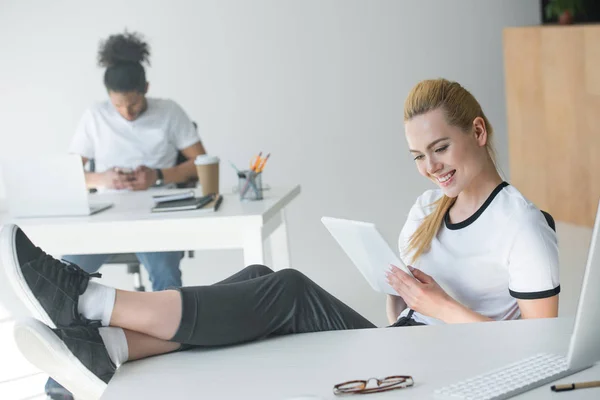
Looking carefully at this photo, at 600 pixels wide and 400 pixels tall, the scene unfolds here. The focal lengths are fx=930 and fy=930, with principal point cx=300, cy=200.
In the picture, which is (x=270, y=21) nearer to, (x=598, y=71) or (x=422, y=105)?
(x=598, y=71)

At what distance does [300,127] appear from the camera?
6.71 metres

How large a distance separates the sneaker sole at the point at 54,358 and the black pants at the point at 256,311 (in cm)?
18

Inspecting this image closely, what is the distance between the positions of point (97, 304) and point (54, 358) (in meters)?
0.18

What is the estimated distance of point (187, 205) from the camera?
3.19 m

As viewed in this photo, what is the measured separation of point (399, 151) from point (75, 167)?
396 centimetres

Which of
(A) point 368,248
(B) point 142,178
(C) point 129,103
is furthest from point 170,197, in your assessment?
(A) point 368,248

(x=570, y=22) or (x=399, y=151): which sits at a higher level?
(x=570, y=22)

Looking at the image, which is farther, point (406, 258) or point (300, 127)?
point (300, 127)

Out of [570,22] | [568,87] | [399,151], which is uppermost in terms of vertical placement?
[570,22]

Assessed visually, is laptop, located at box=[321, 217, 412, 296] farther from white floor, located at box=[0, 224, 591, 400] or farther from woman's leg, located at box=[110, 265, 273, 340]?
white floor, located at box=[0, 224, 591, 400]

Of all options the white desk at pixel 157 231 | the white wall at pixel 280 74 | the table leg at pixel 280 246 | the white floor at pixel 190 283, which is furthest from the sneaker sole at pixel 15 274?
the white wall at pixel 280 74

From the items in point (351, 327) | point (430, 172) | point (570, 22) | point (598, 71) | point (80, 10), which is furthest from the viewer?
point (80, 10)

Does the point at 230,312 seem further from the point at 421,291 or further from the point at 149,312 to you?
the point at 421,291

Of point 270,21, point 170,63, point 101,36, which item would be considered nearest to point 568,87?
point 270,21
